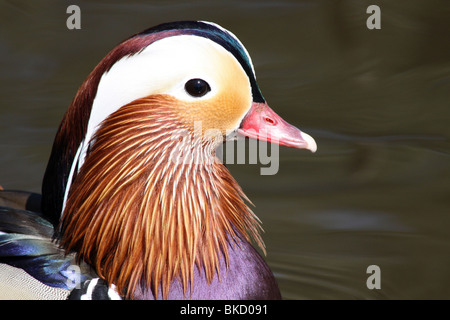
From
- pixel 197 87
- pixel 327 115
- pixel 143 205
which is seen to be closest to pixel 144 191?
pixel 143 205

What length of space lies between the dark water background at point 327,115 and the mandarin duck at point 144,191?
0.84 meters

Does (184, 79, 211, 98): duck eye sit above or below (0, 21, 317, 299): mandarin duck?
above

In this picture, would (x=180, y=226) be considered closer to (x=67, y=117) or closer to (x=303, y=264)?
(x=67, y=117)

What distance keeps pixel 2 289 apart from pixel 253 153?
1.56 m

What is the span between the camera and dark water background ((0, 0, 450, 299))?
3.80 m

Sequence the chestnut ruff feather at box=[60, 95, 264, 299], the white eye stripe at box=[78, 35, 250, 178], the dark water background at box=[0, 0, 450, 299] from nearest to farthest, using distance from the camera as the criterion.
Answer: the white eye stripe at box=[78, 35, 250, 178] < the chestnut ruff feather at box=[60, 95, 264, 299] < the dark water background at box=[0, 0, 450, 299]

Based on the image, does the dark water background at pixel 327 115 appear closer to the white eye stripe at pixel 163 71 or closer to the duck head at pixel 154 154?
the duck head at pixel 154 154

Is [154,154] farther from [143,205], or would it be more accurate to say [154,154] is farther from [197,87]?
[197,87]

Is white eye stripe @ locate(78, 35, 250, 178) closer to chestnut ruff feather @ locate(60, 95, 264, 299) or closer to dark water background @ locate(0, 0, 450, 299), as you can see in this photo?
chestnut ruff feather @ locate(60, 95, 264, 299)

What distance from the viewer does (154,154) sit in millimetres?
2811

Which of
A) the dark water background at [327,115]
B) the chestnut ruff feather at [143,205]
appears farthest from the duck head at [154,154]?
the dark water background at [327,115]

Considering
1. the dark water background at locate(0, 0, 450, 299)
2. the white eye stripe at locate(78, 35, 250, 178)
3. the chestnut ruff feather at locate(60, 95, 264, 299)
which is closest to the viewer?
the white eye stripe at locate(78, 35, 250, 178)

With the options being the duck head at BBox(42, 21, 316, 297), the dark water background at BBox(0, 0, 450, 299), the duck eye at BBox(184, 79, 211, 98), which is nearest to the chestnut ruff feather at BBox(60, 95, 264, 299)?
the duck head at BBox(42, 21, 316, 297)
